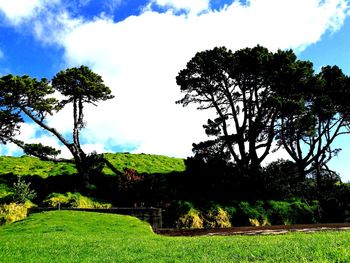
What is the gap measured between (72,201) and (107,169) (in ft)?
36.8

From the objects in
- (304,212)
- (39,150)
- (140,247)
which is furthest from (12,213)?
(304,212)

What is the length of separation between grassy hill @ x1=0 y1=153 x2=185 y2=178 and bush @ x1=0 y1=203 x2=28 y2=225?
9936 millimetres

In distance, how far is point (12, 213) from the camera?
119 ft

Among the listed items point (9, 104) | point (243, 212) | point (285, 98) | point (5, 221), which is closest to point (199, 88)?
point (285, 98)

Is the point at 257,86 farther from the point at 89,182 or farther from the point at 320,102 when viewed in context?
the point at 89,182

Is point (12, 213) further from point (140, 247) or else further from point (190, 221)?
point (140, 247)

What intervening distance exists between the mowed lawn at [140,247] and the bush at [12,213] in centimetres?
763

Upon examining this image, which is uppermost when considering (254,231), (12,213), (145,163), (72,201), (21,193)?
(145,163)

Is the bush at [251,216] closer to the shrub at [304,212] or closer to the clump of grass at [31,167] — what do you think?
the shrub at [304,212]

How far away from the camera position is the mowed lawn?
11.7m

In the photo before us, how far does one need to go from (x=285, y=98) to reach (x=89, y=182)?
2461 cm

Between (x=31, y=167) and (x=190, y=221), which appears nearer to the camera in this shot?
(x=190, y=221)

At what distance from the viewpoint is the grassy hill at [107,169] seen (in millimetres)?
49700

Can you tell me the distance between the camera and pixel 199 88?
49.4 meters
